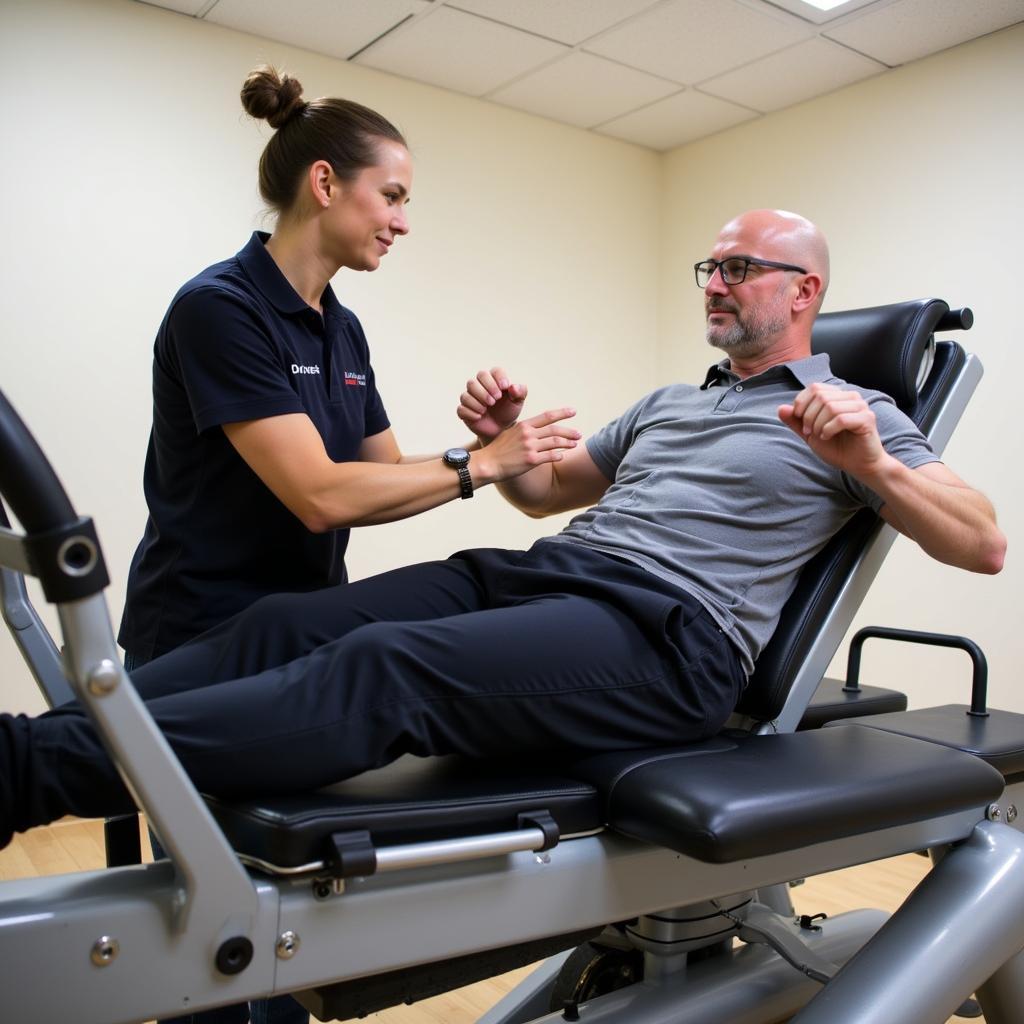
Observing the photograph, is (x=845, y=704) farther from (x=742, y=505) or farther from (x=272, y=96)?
(x=272, y=96)

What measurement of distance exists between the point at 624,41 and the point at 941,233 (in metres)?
1.23

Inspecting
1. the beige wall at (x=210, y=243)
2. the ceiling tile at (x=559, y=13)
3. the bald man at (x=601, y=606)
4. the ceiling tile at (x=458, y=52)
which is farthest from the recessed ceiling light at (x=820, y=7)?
the bald man at (x=601, y=606)

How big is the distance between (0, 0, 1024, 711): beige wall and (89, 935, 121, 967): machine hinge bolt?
2.36 meters

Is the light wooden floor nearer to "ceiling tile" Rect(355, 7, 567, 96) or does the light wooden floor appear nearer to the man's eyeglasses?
the man's eyeglasses

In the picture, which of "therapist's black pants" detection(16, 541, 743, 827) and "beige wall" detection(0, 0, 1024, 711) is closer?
"therapist's black pants" detection(16, 541, 743, 827)

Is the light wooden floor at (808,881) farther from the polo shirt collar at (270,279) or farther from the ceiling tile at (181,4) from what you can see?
the ceiling tile at (181,4)

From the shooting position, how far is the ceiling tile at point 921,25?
3133mm

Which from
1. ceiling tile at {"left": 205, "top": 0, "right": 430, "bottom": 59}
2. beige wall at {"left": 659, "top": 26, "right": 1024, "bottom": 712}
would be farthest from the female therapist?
beige wall at {"left": 659, "top": 26, "right": 1024, "bottom": 712}

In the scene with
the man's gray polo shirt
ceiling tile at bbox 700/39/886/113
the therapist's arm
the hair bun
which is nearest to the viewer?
the therapist's arm

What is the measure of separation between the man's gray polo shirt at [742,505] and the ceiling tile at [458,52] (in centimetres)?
214

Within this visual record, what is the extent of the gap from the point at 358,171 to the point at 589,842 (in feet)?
3.40

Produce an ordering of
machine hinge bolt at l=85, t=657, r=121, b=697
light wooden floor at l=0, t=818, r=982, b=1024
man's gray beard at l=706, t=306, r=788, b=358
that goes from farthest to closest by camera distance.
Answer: light wooden floor at l=0, t=818, r=982, b=1024 → man's gray beard at l=706, t=306, r=788, b=358 → machine hinge bolt at l=85, t=657, r=121, b=697

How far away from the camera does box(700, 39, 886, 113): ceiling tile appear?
11.5 ft

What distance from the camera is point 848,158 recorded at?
3.76 m
